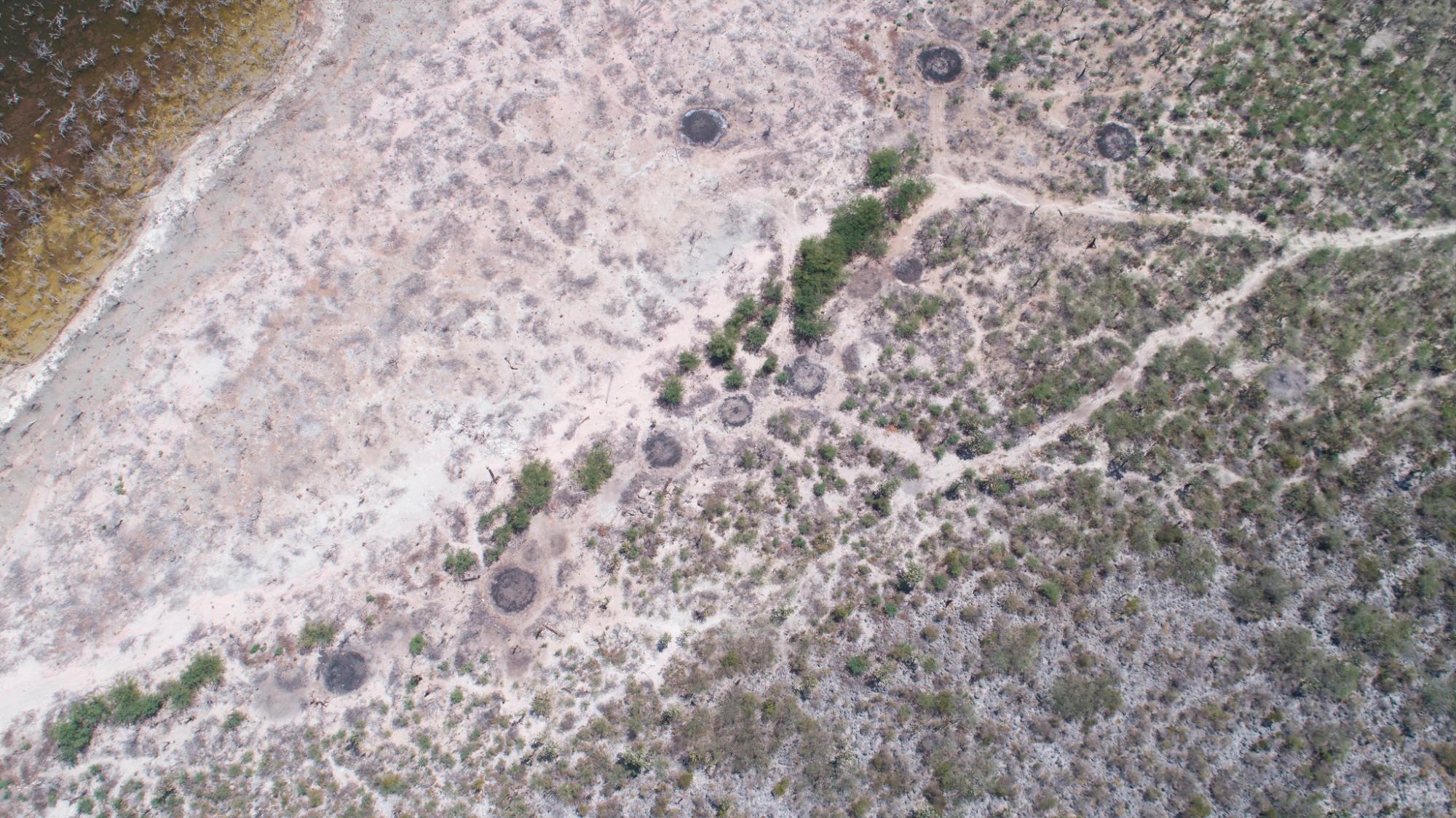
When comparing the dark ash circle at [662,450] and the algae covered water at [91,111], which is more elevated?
the algae covered water at [91,111]

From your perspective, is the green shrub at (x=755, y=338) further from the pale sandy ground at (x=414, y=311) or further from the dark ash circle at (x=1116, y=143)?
the dark ash circle at (x=1116, y=143)

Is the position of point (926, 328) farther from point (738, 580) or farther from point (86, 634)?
point (86, 634)

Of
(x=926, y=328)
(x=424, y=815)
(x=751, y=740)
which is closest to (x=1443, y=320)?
(x=926, y=328)

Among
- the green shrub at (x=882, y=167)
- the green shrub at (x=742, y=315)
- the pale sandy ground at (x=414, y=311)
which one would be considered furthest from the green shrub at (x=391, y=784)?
the green shrub at (x=882, y=167)

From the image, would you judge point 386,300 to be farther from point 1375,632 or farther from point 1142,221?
point 1375,632

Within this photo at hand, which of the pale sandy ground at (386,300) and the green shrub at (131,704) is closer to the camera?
the green shrub at (131,704)

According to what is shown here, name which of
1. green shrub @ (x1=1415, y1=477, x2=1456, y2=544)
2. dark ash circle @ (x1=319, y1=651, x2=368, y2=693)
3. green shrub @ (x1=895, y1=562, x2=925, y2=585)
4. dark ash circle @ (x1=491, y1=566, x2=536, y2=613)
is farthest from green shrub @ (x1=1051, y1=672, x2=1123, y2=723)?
dark ash circle @ (x1=319, y1=651, x2=368, y2=693)
